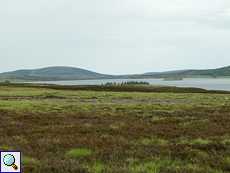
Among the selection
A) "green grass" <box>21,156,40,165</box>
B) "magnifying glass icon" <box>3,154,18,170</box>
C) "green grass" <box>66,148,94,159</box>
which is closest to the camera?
"magnifying glass icon" <box>3,154,18,170</box>

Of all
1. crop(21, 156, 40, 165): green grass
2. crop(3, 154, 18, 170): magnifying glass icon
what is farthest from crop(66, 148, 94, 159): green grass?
crop(3, 154, 18, 170): magnifying glass icon

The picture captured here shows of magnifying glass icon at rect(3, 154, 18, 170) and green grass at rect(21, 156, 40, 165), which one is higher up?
magnifying glass icon at rect(3, 154, 18, 170)

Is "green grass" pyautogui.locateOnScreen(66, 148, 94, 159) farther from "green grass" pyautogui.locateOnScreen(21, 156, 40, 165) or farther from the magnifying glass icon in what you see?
the magnifying glass icon

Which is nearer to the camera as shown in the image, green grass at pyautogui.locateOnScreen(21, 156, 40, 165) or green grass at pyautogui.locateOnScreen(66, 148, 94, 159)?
green grass at pyautogui.locateOnScreen(21, 156, 40, 165)

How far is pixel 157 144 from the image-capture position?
30.3 feet

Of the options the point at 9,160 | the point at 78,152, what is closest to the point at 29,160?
the point at 9,160

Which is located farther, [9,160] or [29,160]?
[29,160]

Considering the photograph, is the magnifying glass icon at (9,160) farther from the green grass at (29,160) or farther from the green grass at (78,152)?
the green grass at (78,152)

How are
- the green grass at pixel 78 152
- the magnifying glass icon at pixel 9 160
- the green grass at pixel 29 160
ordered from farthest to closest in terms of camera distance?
1. the green grass at pixel 78 152
2. the green grass at pixel 29 160
3. the magnifying glass icon at pixel 9 160

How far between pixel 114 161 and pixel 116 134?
4405mm

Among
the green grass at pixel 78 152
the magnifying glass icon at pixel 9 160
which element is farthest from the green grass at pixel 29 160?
the green grass at pixel 78 152

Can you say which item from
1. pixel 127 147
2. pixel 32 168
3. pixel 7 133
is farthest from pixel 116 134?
pixel 7 133

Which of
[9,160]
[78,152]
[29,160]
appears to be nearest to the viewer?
[9,160]

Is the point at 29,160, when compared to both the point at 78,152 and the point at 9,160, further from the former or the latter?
the point at 78,152
